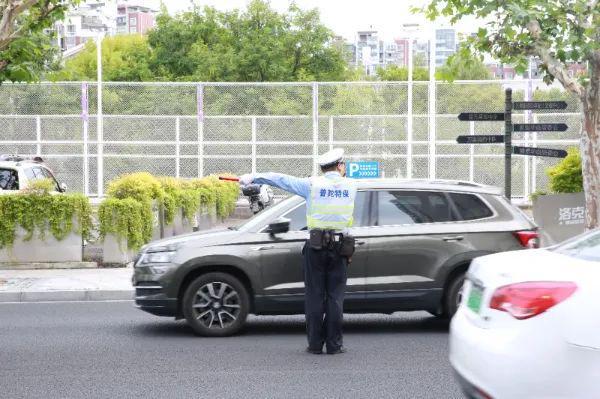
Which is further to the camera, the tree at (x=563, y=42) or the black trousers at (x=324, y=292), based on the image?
the tree at (x=563, y=42)

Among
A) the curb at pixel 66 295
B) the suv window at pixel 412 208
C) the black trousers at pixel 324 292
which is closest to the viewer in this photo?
the black trousers at pixel 324 292

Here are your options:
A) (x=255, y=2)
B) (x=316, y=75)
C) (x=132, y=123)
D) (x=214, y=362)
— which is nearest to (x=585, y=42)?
(x=214, y=362)

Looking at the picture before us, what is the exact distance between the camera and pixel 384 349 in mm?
10289

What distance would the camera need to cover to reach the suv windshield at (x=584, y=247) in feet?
19.8

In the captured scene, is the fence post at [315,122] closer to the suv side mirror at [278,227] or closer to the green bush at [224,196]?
the green bush at [224,196]

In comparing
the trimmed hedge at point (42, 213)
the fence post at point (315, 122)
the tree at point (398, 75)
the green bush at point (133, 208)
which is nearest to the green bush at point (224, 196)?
the fence post at point (315, 122)

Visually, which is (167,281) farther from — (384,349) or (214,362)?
(384,349)

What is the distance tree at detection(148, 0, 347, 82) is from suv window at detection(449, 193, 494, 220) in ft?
122

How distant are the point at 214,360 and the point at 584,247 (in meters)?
4.31

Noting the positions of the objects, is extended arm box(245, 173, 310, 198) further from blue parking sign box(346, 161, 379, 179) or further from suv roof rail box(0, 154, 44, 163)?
suv roof rail box(0, 154, 44, 163)

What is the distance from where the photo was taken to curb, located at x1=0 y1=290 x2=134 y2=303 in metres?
14.9

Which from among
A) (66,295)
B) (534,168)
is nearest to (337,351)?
(66,295)

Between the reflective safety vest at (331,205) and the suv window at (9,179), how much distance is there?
1277 centimetres

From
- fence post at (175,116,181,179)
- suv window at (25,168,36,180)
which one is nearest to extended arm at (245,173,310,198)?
suv window at (25,168,36,180)
